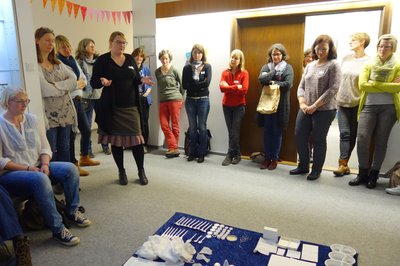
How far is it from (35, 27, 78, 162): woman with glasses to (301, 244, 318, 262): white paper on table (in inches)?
92.2

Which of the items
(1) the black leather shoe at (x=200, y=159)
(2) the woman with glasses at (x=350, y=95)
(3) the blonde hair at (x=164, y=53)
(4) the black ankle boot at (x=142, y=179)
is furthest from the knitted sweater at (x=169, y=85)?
(2) the woman with glasses at (x=350, y=95)

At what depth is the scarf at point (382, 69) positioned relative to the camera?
300cm

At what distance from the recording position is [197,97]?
409 centimetres

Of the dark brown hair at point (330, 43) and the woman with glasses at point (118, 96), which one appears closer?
the woman with glasses at point (118, 96)

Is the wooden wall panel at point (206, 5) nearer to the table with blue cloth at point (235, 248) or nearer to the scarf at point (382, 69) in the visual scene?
the scarf at point (382, 69)

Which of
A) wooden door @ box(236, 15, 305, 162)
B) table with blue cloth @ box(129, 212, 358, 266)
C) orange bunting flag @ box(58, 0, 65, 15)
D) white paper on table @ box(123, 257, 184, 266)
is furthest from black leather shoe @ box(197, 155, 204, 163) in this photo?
orange bunting flag @ box(58, 0, 65, 15)

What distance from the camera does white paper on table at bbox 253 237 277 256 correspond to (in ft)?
6.40

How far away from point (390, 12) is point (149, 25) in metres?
3.07

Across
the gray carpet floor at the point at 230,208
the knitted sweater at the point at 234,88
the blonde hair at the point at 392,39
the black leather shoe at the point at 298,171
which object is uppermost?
the blonde hair at the point at 392,39

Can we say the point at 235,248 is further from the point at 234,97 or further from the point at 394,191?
the point at 234,97

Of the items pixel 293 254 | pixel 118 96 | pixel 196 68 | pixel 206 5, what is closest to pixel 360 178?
pixel 293 254

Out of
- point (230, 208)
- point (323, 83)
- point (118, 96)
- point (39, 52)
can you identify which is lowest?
point (230, 208)

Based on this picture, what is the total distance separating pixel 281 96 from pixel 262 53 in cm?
70

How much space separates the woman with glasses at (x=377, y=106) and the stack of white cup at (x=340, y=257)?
1523 mm
